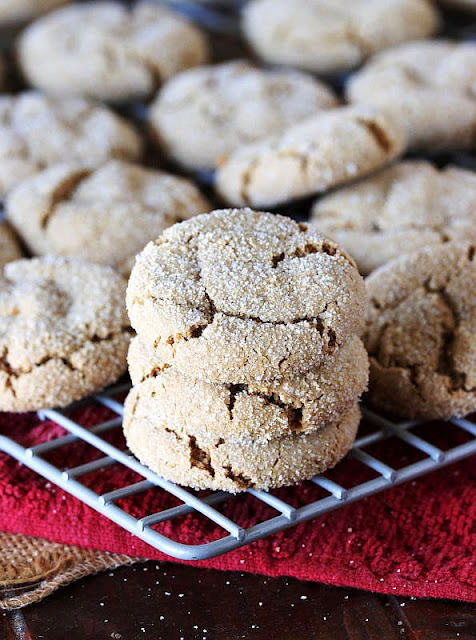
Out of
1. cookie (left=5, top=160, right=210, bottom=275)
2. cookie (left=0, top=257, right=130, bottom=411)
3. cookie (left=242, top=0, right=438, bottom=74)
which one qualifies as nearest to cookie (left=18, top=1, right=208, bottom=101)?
cookie (left=242, top=0, right=438, bottom=74)

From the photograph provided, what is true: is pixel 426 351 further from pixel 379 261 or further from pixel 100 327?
pixel 100 327

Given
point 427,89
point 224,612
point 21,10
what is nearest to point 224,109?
point 427,89

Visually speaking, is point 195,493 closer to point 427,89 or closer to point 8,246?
point 8,246

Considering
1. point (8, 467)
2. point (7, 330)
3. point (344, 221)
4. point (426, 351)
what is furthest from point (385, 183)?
point (8, 467)

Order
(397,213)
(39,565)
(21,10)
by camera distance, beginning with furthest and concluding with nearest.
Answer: (21,10), (397,213), (39,565)

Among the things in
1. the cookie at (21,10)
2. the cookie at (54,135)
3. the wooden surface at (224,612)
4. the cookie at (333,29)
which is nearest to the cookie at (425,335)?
the wooden surface at (224,612)
